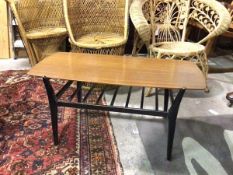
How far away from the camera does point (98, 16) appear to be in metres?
2.60

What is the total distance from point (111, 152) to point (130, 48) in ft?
6.26

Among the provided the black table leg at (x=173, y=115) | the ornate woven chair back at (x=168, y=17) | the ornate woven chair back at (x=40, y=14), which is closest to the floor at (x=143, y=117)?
the black table leg at (x=173, y=115)

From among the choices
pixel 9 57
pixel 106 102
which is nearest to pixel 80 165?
pixel 106 102

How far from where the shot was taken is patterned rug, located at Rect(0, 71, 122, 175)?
59.1 inches

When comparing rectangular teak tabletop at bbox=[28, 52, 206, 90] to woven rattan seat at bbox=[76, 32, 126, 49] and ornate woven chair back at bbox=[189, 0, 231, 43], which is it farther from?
ornate woven chair back at bbox=[189, 0, 231, 43]

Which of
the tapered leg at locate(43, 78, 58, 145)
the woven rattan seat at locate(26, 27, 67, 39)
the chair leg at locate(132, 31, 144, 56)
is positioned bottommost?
the tapered leg at locate(43, 78, 58, 145)

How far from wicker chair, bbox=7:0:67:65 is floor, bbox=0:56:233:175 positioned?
13.2 inches

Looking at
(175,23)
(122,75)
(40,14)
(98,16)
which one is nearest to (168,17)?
(175,23)

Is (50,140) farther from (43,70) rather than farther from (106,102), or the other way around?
(106,102)

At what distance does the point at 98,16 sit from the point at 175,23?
0.74m

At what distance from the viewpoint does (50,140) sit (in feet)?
5.66

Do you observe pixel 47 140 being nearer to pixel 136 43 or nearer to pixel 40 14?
pixel 136 43

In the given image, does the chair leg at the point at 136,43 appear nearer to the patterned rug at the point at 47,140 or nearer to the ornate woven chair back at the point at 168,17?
the ornate woven chair back at the point at 168,17

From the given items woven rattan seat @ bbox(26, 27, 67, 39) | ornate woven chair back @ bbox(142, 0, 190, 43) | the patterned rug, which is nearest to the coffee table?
the patterned rug
